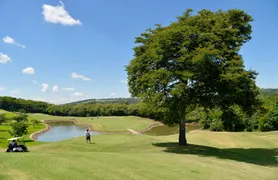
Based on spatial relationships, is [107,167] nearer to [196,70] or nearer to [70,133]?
[196,70]

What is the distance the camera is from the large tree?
22922mm

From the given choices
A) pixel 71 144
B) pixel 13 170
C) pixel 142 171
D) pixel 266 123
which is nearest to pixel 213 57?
pixel 142 171

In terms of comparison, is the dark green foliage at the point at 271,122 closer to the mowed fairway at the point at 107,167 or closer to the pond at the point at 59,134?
the mowed fairway at the point at 107,167

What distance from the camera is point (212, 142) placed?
37.9 metres

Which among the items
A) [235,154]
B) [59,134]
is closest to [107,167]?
[235,154]

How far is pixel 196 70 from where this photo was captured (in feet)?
75.8

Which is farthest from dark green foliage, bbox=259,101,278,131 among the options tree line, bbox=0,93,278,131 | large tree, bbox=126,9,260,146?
large tree, bbox=126,9,260,146

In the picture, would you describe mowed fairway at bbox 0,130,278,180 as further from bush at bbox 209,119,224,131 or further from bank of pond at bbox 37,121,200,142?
bank of pond at bbox 37,121,200,142

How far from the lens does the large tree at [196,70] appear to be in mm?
22922

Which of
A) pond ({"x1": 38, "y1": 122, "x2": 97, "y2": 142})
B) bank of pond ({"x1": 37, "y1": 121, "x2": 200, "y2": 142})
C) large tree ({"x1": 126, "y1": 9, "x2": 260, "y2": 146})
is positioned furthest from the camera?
bank of pond ({"x1": 37, "y1": 121, "x2": 200, "y2": 142})

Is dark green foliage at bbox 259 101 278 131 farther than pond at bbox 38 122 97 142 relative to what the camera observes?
No

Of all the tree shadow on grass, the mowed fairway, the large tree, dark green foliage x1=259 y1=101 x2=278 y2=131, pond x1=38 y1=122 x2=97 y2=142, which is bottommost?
pond x1=38 y1=122 x2=97 y2=142

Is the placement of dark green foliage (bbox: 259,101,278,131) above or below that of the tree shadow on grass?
above

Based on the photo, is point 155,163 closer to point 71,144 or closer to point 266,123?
point 71,144
